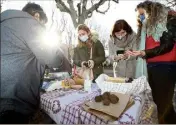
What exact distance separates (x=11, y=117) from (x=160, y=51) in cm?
162

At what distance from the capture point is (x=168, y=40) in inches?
102

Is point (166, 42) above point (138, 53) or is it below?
above

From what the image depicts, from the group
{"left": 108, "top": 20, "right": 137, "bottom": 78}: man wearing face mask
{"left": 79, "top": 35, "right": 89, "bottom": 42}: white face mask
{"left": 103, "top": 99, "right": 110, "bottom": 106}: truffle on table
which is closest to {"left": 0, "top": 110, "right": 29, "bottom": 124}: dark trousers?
{"left": 103, "top": 99, "right": 110, "bottom": 106}: truffle on table

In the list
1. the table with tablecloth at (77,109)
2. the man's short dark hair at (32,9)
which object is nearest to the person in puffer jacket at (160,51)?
the table with tablecloth at (77,109)

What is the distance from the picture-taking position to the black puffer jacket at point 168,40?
Result: 2.55 m

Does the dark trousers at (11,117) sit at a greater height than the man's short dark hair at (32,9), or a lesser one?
lesser

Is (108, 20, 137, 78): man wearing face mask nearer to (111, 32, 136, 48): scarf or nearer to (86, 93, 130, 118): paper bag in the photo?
(111, 32, 136, 48): scarf

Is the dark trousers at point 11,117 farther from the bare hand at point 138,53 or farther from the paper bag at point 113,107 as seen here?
the bare hand at point 138,53

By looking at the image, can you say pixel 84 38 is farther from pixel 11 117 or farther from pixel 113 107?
pixel 11 117

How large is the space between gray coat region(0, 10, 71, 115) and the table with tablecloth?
13.9 inches

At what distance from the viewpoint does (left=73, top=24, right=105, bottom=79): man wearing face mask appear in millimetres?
3266

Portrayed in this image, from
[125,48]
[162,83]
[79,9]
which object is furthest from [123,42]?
[79,9]

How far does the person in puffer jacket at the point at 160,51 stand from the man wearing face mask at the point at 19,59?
1.07 metres

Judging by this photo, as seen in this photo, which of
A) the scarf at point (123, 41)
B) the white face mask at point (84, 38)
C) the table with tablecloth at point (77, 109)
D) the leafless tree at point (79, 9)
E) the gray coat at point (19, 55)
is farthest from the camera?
the leafless tree at point (79, 9)
